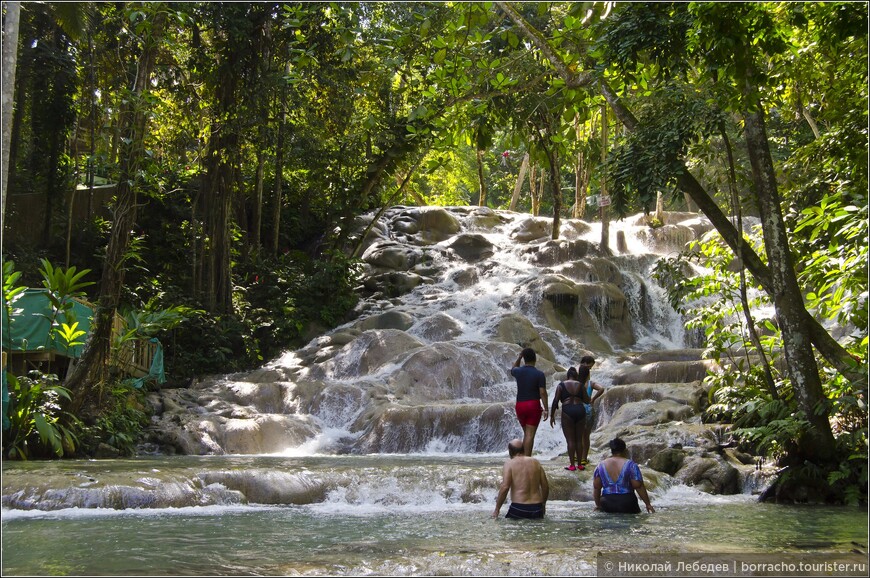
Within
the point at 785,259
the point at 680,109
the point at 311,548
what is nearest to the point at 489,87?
the point at 680,109

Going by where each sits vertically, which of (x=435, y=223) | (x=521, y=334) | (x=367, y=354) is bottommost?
(x=367, y=354)

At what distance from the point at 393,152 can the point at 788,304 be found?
14504 mm

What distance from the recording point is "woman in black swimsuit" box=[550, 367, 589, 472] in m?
9.96

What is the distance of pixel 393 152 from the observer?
21.9m

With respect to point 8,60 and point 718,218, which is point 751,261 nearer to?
point 718,218

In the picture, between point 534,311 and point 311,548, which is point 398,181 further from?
point 311,548

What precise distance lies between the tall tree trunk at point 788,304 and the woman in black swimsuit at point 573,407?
240 cm

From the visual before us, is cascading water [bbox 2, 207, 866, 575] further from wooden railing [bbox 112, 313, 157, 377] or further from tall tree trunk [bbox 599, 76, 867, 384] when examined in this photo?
tall tree trunk [bbox 599, 76, 867, 384]

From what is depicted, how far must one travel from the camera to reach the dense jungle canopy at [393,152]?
335 inches

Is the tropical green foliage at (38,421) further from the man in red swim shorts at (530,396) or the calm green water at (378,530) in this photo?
the man in red swim shorts at (530,396)

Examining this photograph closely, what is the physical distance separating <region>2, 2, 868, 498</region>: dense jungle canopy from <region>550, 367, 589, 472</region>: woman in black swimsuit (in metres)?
1.95

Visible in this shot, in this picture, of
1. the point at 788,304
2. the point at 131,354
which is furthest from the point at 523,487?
the point at 131,354

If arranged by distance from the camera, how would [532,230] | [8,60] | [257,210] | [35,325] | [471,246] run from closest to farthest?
[8,60] < [35,325] < [257,210] < [471,246] < [532,230]

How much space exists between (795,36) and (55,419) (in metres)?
11.1
